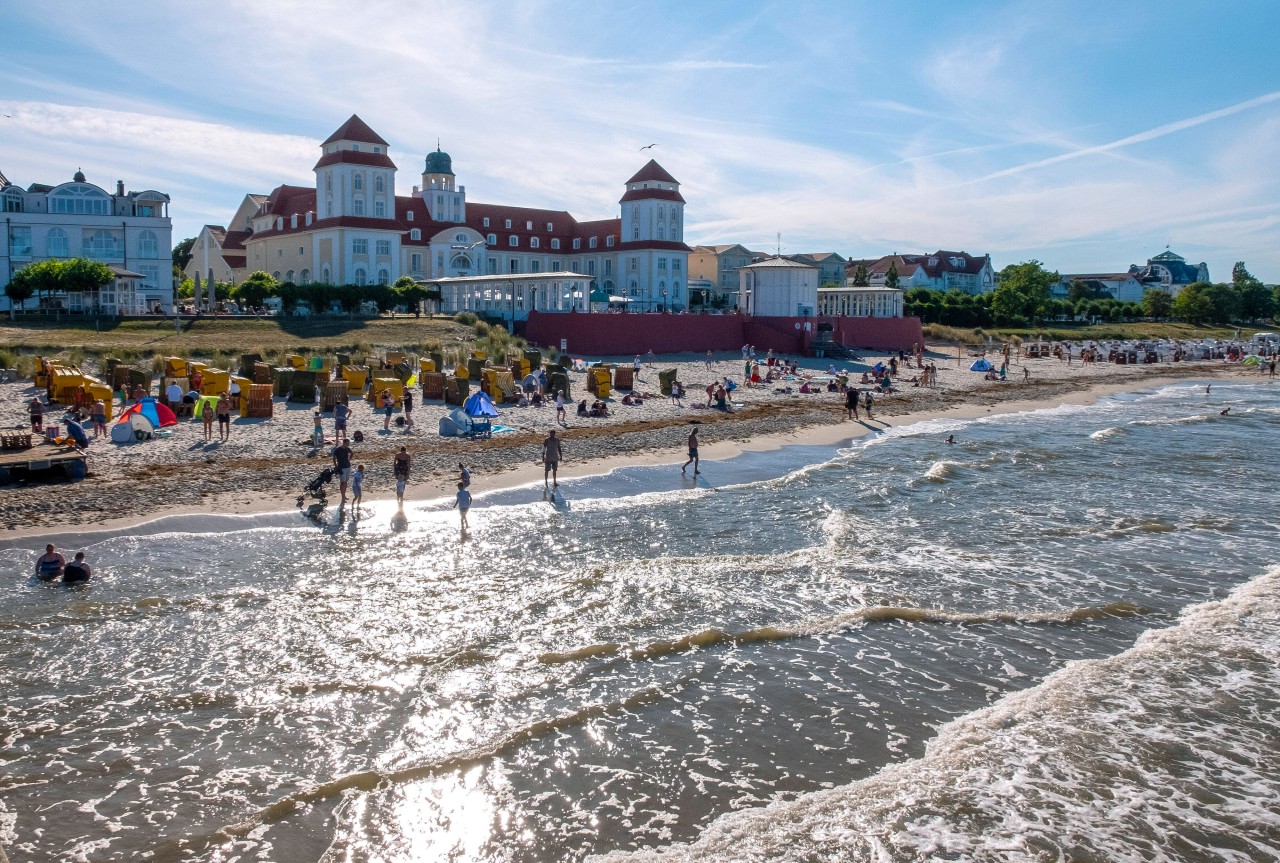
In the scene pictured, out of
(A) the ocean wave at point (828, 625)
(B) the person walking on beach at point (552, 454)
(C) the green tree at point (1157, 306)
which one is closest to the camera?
(A) the ocean wave at point (828, 625)

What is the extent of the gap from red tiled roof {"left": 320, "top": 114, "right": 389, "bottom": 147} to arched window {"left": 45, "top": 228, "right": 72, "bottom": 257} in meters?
16.9

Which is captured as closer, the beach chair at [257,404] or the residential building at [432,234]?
the beach chair at [257,404]

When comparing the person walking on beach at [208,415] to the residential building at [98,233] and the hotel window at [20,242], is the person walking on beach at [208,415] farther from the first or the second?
the hotel window at [20,242]

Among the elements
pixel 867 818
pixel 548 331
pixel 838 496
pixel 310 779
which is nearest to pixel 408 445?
pixel 838 496

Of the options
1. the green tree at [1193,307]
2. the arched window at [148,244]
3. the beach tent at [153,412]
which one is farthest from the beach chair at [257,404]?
the green tree at [1193,307]

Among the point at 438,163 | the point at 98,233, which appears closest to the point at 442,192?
the point at 438,163

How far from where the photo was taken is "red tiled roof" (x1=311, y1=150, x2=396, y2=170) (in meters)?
59.2

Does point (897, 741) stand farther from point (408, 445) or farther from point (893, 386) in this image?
point (893, 386)

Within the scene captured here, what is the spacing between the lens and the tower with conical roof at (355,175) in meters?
59.6

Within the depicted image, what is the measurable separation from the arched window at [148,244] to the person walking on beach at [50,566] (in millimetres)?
46450

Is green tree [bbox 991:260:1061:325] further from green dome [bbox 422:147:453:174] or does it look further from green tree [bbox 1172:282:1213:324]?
green dome [bbox 422:147:453:174]

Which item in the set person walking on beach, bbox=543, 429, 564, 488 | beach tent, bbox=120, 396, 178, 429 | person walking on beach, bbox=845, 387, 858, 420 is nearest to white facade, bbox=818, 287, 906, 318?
person walking on beach, bbox=845, 387, 858, 420

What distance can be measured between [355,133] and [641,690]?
57.8m

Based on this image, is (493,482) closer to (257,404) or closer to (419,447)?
(419,447)
